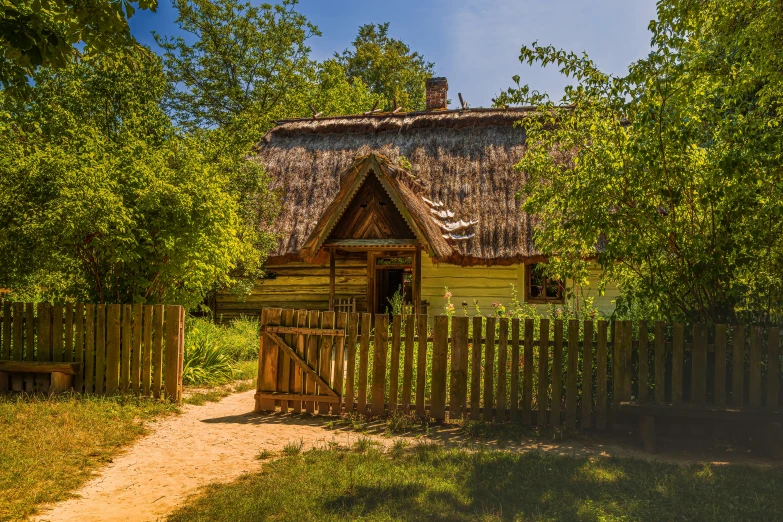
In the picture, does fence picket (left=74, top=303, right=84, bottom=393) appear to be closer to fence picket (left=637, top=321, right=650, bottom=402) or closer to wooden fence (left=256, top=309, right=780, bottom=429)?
wooden fence (left=256, top=309, right=780, bottom=429)

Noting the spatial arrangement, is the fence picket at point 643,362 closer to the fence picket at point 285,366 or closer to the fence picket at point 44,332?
the fence picket at point 285,366

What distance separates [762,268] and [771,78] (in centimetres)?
Answer: 197

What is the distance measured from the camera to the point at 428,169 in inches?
709

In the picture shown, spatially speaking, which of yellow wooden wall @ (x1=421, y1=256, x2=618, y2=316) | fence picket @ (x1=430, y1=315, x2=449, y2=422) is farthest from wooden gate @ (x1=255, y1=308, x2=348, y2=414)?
yellow wooden wall @ (x1=421, y1=256, x2=618, y2=316)

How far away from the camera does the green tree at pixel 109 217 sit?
24.7 ft

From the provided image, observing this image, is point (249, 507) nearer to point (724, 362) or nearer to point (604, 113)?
point (724, 362)

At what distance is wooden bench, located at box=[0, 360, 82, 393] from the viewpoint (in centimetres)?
761

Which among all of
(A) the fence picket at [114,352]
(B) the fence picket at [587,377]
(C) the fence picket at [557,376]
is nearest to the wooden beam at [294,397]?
(A) the fence picket at [114,352]

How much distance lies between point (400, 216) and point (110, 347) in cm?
840

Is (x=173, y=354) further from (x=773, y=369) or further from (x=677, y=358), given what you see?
(x=773, y=369)

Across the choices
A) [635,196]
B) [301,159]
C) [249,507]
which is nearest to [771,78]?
[635,196]

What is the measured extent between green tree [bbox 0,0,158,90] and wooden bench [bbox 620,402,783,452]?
639 cm

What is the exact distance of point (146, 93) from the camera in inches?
446

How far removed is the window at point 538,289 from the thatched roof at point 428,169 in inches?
42.3
